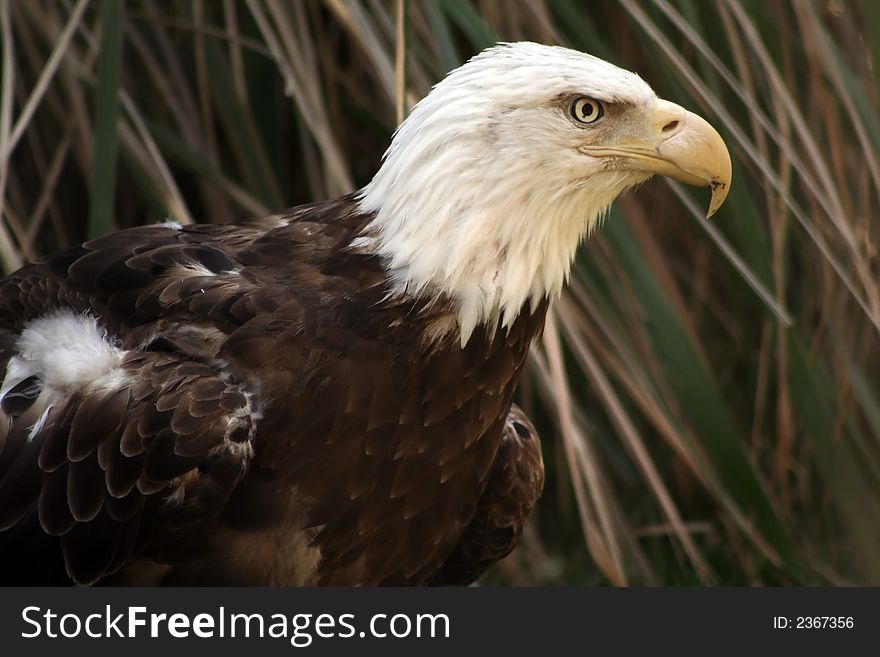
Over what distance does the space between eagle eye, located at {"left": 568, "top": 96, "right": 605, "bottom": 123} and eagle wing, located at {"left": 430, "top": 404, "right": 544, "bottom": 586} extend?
100 centimetres

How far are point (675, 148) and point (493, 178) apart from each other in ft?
1.37

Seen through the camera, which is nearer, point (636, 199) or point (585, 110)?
point (585, 110)

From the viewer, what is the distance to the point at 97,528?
112 inches

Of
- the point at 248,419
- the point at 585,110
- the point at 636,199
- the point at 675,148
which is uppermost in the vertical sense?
the point at 585,110

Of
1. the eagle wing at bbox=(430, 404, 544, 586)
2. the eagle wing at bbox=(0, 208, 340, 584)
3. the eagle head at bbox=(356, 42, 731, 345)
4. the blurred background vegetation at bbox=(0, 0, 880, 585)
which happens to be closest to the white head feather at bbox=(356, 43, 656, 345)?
the eagle head at bbox=(356, 42, 731, 345)

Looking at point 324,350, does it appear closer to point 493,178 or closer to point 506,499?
point 493,178

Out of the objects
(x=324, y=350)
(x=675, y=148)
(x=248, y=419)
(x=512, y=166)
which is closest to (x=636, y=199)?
(x=675, y=148)

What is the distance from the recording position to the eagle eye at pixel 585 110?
2893 mm

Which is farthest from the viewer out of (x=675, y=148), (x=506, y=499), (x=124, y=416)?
(x=506, y=499)

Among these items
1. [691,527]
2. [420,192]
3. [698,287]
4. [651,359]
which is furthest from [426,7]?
[691,527]

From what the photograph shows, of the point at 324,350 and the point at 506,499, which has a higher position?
the point at 324,350

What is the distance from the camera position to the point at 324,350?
9.55 feet

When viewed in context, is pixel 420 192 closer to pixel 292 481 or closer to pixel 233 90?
pixel 292 481

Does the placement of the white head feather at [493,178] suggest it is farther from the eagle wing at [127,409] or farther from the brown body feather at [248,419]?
the eagle wing at [127,409]
